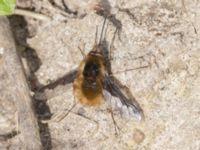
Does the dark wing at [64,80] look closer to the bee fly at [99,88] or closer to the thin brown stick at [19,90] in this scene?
the bee fly at [99,88]

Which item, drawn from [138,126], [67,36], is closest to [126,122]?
[138,126]

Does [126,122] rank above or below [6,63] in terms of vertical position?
below

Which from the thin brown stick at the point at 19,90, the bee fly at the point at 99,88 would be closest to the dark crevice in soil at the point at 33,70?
the thin brown stick at the point at 19,90

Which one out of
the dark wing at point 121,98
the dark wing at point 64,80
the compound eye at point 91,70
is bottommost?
the dark wing at point 121,98

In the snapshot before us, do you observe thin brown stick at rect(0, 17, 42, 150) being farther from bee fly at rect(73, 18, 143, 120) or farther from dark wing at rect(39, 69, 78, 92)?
bee fly at rect(73, 18, 143, 120)

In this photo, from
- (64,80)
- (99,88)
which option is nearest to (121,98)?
(99,88)

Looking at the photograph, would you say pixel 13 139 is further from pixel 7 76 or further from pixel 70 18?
pixel 70 18
